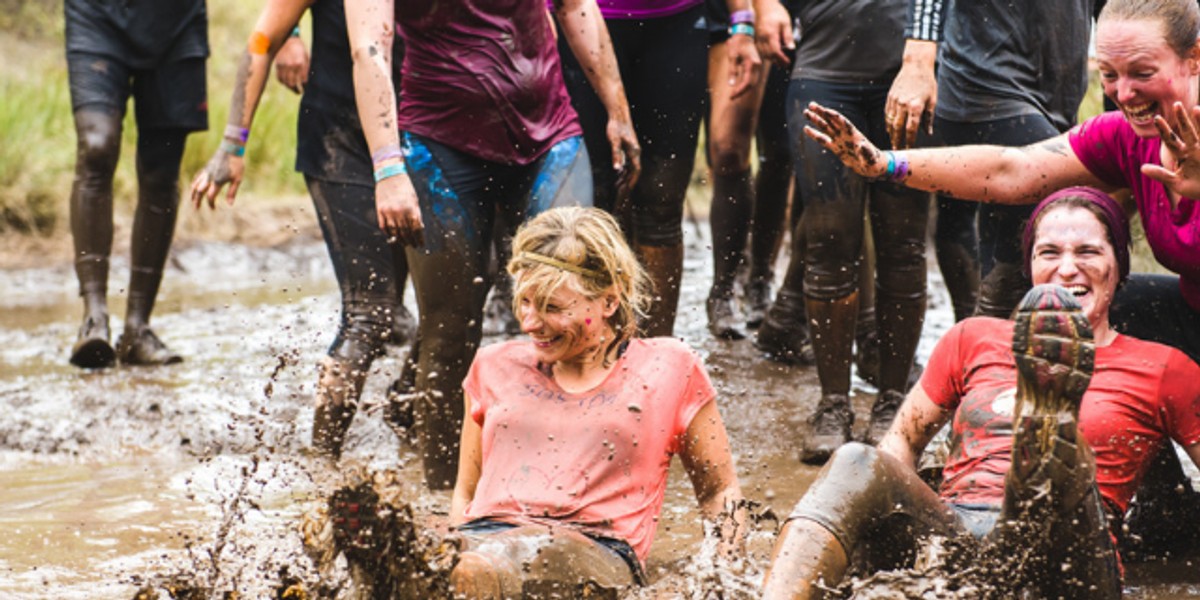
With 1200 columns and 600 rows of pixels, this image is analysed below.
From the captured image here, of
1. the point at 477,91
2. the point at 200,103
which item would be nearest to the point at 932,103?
the point at 477,91

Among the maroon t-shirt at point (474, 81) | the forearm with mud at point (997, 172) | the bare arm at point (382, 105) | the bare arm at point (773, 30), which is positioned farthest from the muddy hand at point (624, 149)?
the forearm with mud at point (997, 172)

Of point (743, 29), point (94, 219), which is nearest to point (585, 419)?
point (743, 29)

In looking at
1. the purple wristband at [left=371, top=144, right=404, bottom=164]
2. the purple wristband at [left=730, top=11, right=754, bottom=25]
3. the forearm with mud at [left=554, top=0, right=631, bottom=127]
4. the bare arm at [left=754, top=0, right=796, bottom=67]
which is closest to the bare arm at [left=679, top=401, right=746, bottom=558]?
the purple wristband at [left=371, top=144, right=404, bottom=164]

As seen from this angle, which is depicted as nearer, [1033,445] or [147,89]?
[1033,445]

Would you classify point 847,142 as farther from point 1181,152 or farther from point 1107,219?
point 1181,152

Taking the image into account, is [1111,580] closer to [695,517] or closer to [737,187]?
[695,517]

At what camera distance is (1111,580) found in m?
3.40

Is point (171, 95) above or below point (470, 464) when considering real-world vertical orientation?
above

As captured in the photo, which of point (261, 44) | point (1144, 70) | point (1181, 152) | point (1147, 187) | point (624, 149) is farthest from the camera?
point (261, 44)

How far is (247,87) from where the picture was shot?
5.54 metres

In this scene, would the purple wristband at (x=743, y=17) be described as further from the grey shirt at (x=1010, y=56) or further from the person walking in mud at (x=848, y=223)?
the grey shirt at (x=1010, y=56)

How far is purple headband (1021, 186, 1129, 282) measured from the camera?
398 cm

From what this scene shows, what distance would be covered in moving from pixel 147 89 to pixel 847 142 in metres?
3.89

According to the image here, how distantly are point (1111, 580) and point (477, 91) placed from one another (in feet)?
7.47
